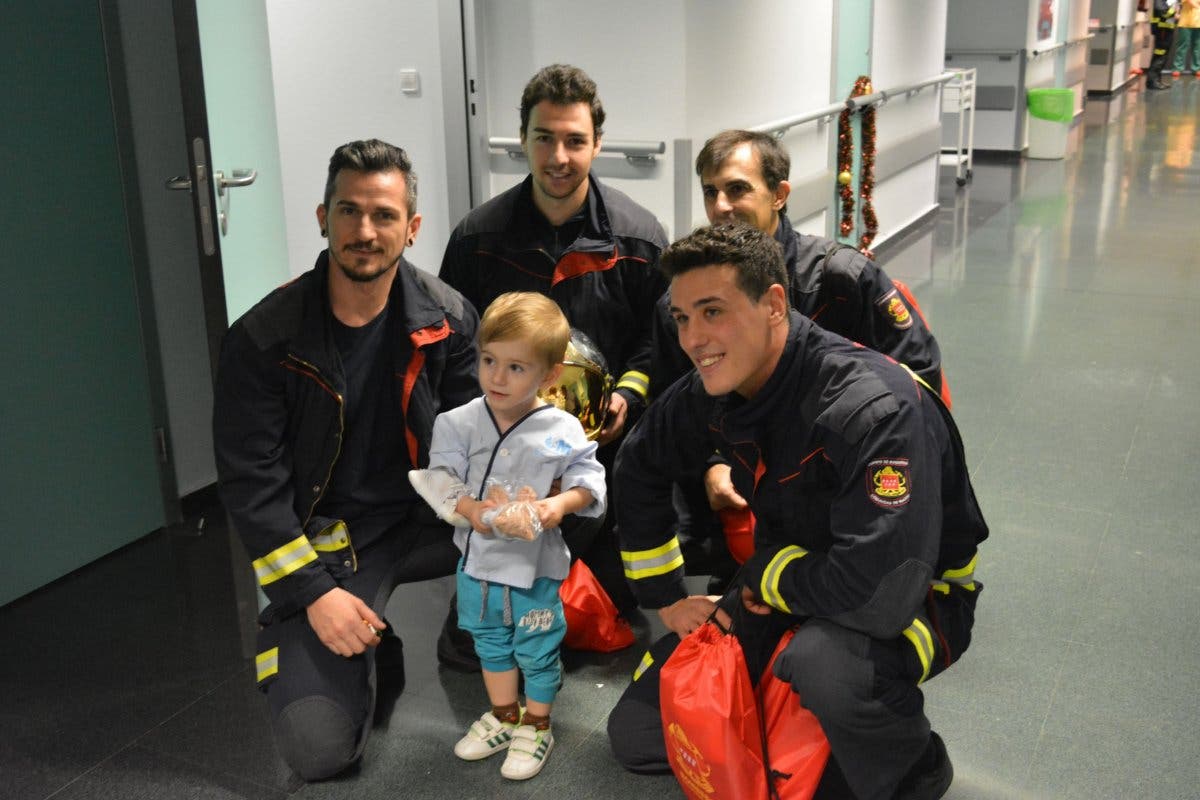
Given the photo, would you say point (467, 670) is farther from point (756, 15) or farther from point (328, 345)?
point (756, 15)

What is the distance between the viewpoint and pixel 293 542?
2.40m

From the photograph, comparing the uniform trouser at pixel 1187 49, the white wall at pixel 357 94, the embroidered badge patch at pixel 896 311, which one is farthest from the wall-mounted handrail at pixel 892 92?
the uniform trouser at pixel 1187 49

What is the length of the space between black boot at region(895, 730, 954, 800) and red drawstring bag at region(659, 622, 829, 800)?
26 cm

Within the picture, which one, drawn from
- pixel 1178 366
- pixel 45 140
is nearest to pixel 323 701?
pixel 45 140

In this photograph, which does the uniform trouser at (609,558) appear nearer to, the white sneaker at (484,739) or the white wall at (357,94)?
the white sneaker at (484,739)

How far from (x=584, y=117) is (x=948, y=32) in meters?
9.38

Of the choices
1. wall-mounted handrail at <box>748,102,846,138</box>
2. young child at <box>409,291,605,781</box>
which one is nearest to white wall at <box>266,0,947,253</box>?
wall-mounted handrail at <box>748,102,846,138</box>

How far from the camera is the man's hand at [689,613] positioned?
229 cm

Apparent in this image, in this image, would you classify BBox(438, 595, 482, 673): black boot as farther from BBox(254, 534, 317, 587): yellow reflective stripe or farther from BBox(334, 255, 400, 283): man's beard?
BBox(334, 255, 400, 283): man's beard

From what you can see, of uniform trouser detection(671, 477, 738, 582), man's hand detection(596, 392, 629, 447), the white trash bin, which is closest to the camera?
man's hand detection(596, 392, 629, 447)

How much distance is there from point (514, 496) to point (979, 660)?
4.05 ft

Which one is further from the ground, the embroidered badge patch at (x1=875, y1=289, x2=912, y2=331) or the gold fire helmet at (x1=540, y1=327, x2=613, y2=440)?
the embroidered badge patch at (x1=875, y1=289, x2=912, y2=331)

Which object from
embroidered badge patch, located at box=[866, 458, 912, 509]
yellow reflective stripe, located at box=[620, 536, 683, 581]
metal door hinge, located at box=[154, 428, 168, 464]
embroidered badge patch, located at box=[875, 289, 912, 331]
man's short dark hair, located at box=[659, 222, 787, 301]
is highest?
man's short dark hair, located at box=[659, 222, 787, 301]

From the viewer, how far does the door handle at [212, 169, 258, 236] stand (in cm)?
325
